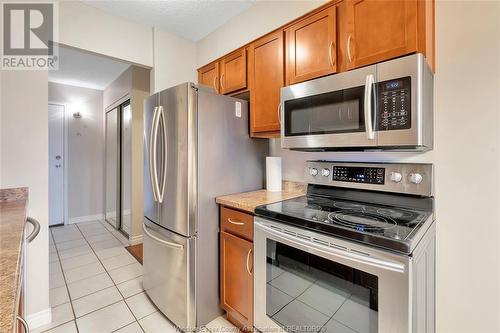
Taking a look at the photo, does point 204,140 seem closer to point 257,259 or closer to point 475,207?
point 257,259

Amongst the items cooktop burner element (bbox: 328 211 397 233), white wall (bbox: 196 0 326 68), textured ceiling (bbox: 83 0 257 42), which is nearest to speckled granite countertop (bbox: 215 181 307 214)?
cooktop burner element (bbox: 328 211 397 233)

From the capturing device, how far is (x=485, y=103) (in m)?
1.17

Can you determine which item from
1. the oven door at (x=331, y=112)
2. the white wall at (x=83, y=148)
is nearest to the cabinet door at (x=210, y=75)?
the oven door at (x=331, y=112)

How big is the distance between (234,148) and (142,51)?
1.44 meters

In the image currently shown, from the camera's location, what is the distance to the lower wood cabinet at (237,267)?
1.53 m

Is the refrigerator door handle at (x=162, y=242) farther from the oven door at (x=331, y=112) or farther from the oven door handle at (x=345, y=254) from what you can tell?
the oven door at (x=331, y=112)

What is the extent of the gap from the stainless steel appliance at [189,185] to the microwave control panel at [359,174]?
2.33ft

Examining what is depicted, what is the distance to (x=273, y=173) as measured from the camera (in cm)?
199

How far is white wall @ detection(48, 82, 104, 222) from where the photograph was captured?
4.20 m

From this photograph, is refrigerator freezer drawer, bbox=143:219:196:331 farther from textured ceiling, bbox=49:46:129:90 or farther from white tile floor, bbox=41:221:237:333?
textured ceiling, bbox=49:46:129:90

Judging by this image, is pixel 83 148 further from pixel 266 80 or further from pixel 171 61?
pixel 266 80

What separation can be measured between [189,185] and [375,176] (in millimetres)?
1178

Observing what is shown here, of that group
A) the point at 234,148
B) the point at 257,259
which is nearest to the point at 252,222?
the point at 257,259

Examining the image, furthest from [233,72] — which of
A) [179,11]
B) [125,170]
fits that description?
[125,170]
